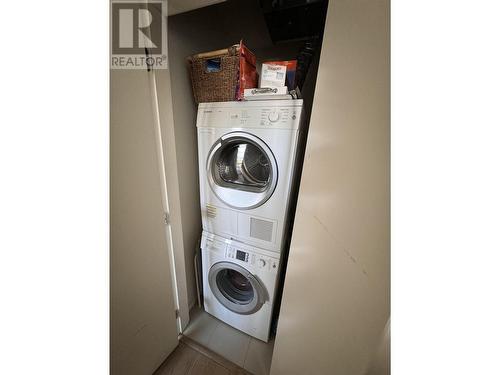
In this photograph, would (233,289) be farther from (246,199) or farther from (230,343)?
(246,199)

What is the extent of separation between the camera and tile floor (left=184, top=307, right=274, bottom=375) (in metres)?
1.18

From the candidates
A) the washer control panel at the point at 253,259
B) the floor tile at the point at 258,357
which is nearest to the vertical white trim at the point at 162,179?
the washer control panel at the point at 253,259

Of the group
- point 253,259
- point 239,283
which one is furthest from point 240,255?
point 239,283

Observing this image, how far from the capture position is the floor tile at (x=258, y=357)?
1.15m

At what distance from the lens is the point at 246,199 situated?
1.08 meters

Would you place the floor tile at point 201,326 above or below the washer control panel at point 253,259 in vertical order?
below

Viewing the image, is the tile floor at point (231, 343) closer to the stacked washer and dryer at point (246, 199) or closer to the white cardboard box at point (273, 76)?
the stacked washer and dryer at point (246, 199)

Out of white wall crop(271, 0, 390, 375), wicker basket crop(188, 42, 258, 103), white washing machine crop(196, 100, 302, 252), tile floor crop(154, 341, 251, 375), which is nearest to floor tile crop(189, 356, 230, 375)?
tile floor crop(154, 341, 251, 375)

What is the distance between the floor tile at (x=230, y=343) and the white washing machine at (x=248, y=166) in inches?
31.8
